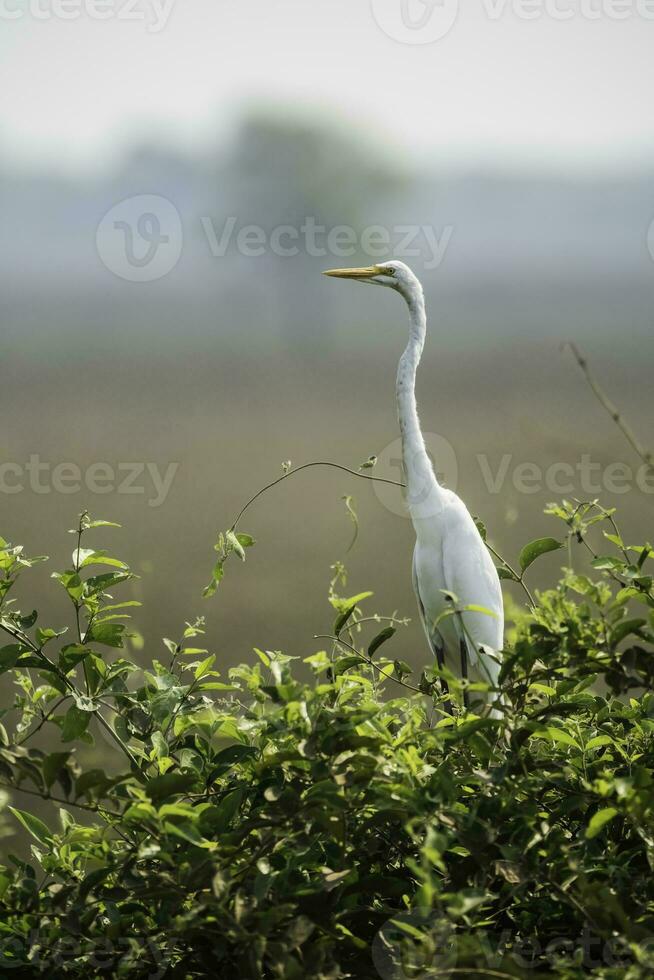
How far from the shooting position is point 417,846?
84 cm

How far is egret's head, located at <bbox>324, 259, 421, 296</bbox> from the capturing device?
223 cm

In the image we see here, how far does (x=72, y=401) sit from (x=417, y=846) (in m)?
13.6

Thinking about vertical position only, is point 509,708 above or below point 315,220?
above

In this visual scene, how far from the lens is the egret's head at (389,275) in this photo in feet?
7.30

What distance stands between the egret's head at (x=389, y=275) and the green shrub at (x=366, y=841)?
1.34 m

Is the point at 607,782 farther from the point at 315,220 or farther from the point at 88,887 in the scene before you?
the point at 315,220

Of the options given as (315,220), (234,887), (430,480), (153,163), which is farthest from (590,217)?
(234,887)
